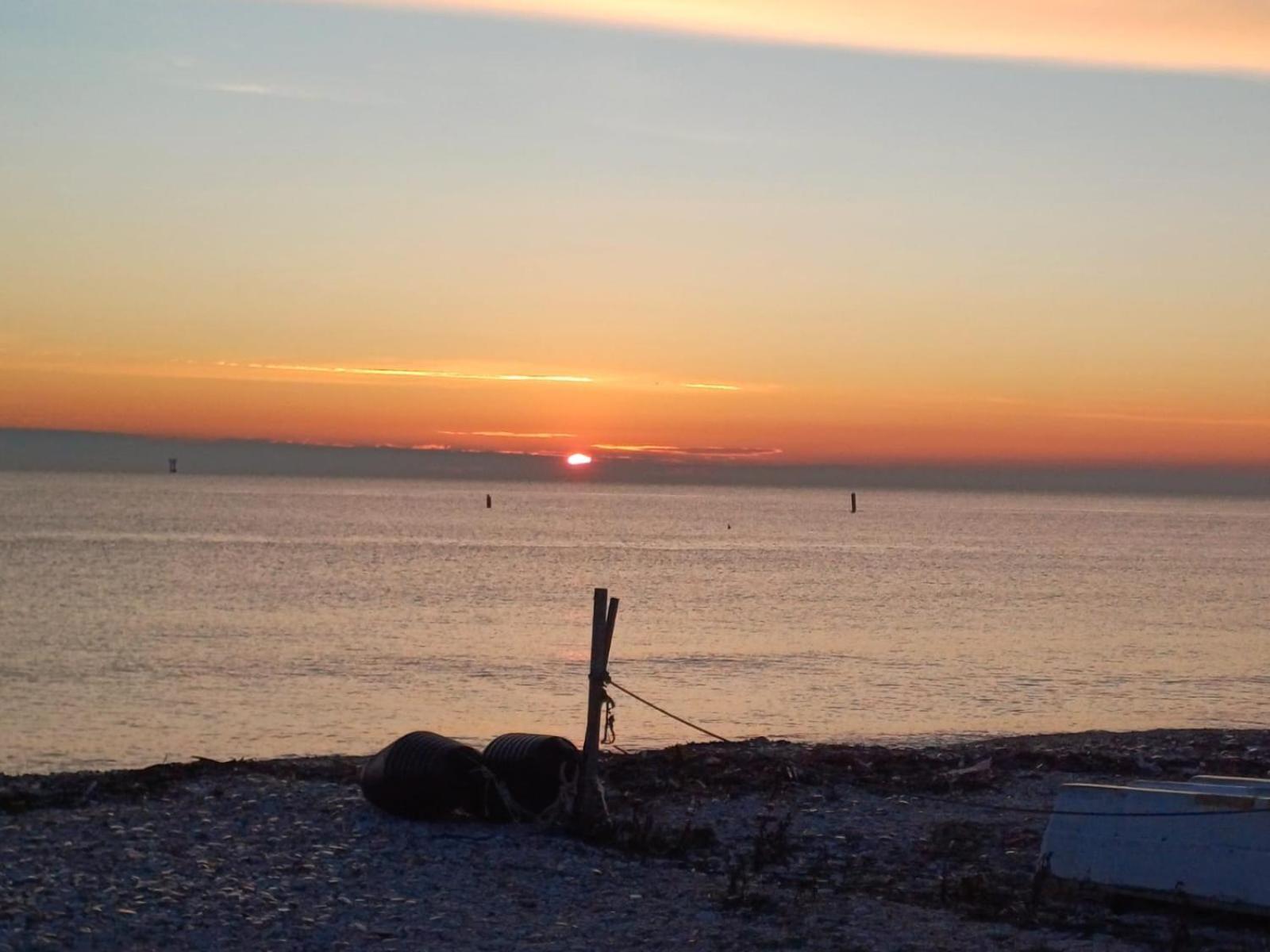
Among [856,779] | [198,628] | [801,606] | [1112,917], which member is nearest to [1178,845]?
[1112,917]

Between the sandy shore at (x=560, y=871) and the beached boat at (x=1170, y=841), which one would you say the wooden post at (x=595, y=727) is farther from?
the beached boat at (x=1170, y=841)

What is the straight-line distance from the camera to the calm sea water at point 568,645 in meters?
25.9

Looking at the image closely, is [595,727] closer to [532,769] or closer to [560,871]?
[532,769]

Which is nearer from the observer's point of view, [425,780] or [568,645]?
[425,780]

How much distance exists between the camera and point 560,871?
11.8m

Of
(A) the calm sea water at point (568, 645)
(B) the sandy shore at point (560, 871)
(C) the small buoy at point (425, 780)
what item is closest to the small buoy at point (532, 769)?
(C) the small buoy at point (425, 780)

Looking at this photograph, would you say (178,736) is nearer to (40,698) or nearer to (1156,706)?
(40,698)

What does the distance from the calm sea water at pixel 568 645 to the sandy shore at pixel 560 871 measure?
7785 millimetres

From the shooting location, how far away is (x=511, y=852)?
40.1 ft

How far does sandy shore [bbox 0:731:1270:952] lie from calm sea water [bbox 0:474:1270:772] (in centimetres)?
779

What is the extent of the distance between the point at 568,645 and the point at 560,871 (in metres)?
28.8

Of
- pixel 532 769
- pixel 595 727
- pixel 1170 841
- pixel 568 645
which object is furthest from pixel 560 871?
pixel 568 645

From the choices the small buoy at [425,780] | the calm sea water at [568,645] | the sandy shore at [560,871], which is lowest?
the calm sea water at [568,645]

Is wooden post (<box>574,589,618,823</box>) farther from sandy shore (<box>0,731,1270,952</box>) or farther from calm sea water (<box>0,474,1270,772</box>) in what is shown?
calm sea water (<box>0,474,1270,772</box>)
